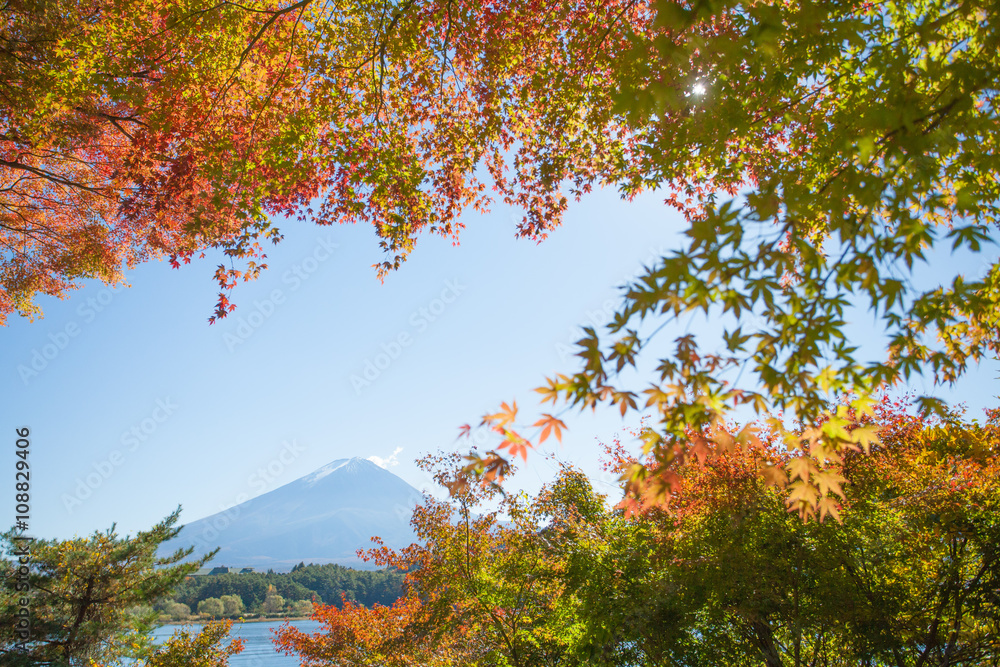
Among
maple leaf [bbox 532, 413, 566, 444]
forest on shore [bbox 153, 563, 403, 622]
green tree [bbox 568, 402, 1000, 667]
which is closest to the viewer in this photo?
maple leaf [bbox 532, 413, 566, 444]

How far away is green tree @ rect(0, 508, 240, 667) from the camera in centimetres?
1045

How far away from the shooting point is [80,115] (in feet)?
20.0

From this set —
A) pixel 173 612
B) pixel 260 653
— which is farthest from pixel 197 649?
pixel 260 653

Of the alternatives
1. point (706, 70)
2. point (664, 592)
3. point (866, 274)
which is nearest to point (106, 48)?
point (706, 70)

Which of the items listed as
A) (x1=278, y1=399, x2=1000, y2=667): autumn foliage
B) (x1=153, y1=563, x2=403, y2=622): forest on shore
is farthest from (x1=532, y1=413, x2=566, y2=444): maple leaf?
(x1=153, y1=563, x2=403, y2=622): forest on shore

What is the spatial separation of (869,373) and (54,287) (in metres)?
12.2

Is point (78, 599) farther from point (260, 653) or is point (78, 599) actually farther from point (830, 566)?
point (260, 653)

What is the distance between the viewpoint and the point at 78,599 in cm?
1087

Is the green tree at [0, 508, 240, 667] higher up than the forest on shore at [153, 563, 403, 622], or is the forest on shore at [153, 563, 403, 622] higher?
the green tree at [0, 508, 240, 667]

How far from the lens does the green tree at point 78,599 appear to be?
1045 centimetres

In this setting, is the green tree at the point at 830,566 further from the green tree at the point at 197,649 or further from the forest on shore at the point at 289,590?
the forest on shore at the point at 289,590

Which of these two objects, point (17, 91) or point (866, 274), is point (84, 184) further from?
point (866, 274)

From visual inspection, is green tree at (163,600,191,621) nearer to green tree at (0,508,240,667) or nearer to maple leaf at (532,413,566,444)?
green tree at (0,508,240,667)

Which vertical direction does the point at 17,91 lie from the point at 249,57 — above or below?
below
